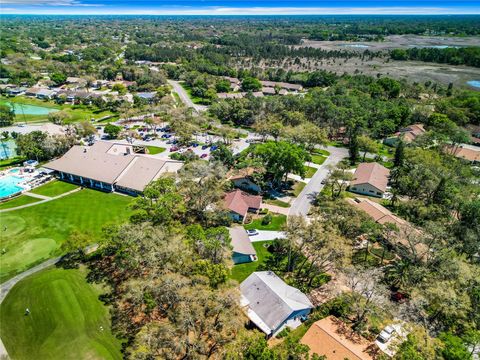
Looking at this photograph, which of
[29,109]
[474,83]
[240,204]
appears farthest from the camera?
[474,83]

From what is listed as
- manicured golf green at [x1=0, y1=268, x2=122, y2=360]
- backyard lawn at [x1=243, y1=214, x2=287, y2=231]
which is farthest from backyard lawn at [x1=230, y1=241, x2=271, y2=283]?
manicured golf green at [x1=0, y1=268, x2=122, y2=360]

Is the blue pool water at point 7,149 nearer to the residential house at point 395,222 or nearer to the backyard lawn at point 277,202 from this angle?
the backyard lawn at point 277,202

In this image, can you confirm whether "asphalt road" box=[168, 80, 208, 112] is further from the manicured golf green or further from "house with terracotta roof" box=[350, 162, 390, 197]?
the manicured golf green

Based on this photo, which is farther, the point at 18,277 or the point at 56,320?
the point at 18,277

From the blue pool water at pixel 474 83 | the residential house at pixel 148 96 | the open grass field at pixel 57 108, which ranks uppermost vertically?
the blue pool water at pixel 474 83

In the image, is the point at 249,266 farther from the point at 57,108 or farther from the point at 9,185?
the point at 57,108

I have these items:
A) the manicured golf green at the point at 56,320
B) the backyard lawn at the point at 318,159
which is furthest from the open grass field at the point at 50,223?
the backyard lawn at the point at 318,159

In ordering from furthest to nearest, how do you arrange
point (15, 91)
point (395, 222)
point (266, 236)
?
point (15, 91)
point (266, 236)
point (395, 222)

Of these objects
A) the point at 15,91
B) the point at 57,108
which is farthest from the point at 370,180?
the point at 15,91
